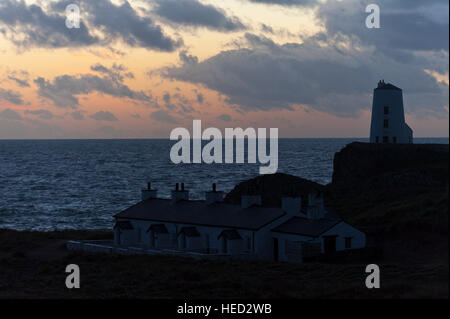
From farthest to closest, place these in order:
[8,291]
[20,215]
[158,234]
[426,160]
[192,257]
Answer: [20,215], [426,160], [158,234], [192,257], [8,291]

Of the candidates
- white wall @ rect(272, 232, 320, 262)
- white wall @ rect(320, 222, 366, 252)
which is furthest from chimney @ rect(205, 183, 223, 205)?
white wall @ rect(320, 222, 366, 252)

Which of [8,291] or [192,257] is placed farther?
[192,257]

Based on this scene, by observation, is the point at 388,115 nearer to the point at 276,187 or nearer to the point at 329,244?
the point at 276,187

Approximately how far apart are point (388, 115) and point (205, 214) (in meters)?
36.5

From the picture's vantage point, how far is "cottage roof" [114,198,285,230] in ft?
131

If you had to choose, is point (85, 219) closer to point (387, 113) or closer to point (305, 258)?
point (387, 113)

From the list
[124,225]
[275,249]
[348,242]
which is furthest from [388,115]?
[124,225]

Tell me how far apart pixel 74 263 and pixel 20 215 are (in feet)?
163

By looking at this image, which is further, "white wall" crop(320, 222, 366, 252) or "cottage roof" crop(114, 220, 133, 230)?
"cottage roof" crop(114, 220, 133, 230)

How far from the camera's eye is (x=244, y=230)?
39.1m

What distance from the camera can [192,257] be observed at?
38.6m

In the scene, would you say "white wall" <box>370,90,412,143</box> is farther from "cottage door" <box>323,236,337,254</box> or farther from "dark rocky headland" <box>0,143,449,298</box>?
"cottage door" <box>323,236,337,254</box>

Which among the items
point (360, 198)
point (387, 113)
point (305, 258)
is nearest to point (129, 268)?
point (305, 258)
